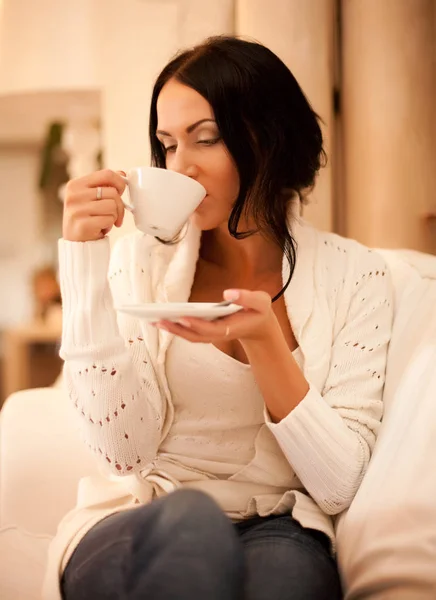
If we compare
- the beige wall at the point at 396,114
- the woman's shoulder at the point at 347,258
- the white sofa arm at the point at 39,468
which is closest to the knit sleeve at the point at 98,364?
the white sofa arm at the point at 39,468

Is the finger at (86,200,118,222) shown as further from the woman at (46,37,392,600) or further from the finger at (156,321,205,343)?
the finger at (156,321,205,343)

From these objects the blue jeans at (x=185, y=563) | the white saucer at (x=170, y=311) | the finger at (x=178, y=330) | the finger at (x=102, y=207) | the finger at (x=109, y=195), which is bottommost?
the blue jeans at (x=185, y=563)

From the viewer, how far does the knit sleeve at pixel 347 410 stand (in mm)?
981

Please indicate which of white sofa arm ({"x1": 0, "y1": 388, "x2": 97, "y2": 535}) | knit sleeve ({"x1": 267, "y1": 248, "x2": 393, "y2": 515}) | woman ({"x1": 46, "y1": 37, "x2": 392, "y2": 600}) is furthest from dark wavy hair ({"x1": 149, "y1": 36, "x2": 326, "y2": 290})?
white sofa arm ({"x1": 0, "y1": 388, "x2": 97, "y2": 535})

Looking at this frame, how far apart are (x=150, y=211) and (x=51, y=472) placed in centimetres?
55

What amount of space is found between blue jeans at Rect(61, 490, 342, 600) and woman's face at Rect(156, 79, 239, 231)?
51 centimetres

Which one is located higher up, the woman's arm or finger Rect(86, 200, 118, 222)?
finger Rect(86, 200, 118, 222)

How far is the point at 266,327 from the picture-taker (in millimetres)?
910

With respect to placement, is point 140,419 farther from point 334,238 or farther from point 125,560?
point 334,238

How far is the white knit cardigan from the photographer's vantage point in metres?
0.98

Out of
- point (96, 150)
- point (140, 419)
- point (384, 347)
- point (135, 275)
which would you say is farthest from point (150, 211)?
point (96, 150)

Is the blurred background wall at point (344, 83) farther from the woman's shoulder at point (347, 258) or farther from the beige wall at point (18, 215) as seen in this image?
the beige wall at point (18, 215)

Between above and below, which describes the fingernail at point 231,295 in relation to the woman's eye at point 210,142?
below

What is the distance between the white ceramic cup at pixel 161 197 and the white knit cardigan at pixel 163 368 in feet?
0.24
